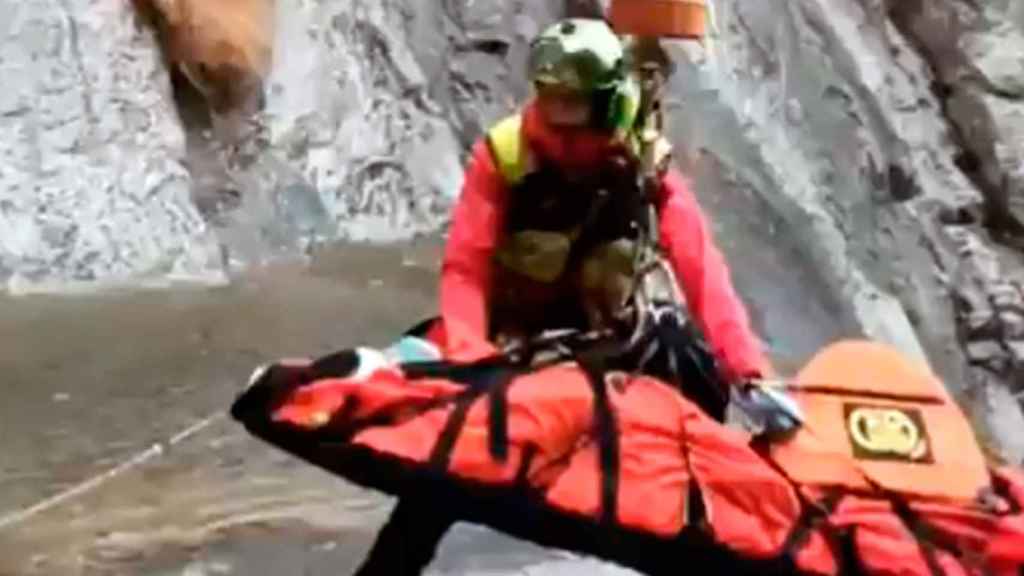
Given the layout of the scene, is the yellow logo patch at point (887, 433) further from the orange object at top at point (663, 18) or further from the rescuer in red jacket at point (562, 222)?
the orange object at top at point (663, 18)

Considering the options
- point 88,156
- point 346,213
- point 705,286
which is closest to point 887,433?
point 705,286

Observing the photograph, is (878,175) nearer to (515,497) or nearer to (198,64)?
(198,64)

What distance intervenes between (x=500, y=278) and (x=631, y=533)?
0.60 meters

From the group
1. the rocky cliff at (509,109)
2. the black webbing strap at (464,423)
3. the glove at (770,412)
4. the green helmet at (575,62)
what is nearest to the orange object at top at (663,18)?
the green helmet at (575,62)

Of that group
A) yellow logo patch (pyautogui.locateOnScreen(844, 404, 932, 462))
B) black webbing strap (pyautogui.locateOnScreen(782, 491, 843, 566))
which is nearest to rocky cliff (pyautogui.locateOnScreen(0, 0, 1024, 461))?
yellow logo patch (pyautogui.locateOnScreen(844, 404, 932, 462))

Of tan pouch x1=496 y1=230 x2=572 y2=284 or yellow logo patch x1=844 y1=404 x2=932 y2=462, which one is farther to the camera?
tan pouch x1=496 y1=230 x2=572 y2=284

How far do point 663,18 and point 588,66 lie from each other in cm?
34

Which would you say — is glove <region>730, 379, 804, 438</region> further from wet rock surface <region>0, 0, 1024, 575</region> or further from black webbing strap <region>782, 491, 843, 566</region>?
wet rock surface <region>0, 0, 1024, 575</region>

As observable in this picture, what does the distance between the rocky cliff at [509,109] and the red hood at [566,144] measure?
3.35 meters

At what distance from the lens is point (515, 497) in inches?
88.3

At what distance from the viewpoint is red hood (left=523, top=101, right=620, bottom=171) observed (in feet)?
8.43

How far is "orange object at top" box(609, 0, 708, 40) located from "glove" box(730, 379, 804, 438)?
635mm

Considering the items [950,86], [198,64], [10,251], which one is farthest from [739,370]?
[950,86]

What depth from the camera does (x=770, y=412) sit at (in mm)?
2398
